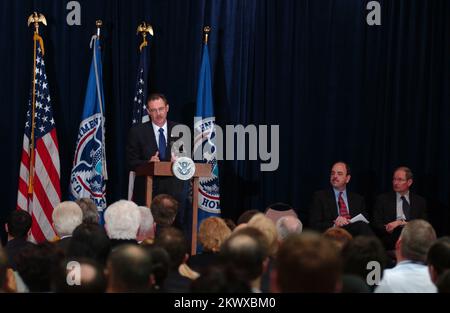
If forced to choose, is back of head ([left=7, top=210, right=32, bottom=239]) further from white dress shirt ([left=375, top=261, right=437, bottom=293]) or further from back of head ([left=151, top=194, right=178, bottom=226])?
white dress shirt ([left=375, top=261, right=437, bottom=293])

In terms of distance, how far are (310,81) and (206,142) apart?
1.54 metres

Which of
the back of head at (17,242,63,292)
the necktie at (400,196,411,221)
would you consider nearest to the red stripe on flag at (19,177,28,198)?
the necktie at (400,196,411,221)

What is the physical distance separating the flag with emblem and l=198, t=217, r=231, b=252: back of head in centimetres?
311

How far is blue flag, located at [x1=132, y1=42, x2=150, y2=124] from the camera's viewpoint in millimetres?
7387

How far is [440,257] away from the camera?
3.21m

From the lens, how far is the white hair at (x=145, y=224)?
4461 mm

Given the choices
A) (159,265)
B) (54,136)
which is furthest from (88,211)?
(54,136)

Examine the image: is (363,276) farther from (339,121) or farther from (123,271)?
(339,121)

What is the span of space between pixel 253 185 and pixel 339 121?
1237 mm

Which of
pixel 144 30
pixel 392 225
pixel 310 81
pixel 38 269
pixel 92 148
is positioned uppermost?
pixel 144 30

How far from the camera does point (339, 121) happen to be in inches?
320

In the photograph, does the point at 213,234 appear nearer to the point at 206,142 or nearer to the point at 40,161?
the point at 206,142

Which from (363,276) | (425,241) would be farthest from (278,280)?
(425,241)

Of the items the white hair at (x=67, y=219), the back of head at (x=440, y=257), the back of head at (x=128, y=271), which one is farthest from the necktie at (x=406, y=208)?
the back of head at (x=128, y=271)
